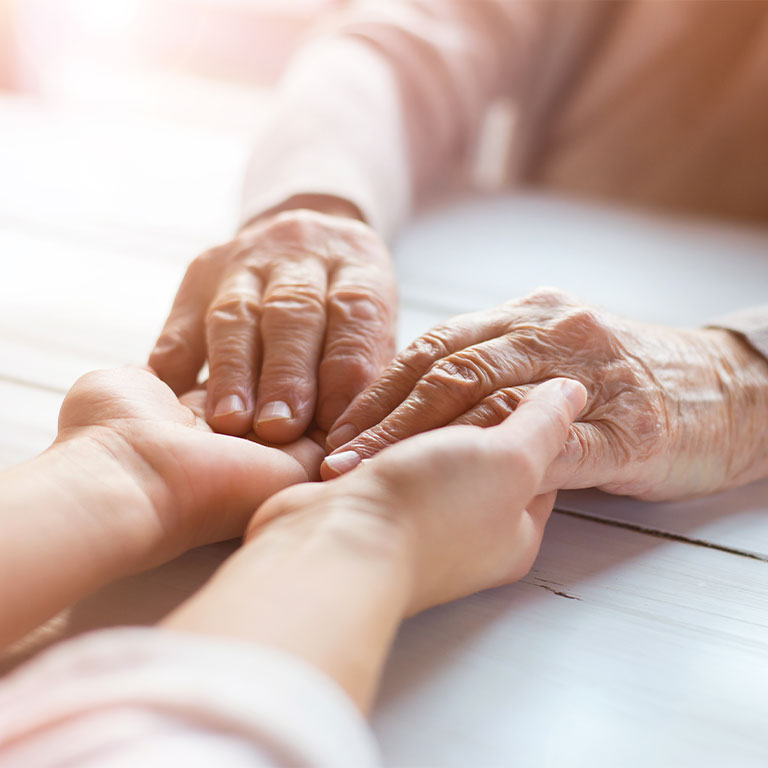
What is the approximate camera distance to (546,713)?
0.45 metres

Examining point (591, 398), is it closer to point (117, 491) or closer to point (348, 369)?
point (348, 369)

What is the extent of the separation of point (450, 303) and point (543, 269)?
0.68 feet

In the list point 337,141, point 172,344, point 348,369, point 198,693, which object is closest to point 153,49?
point 337,141

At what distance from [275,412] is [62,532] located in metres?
0.20

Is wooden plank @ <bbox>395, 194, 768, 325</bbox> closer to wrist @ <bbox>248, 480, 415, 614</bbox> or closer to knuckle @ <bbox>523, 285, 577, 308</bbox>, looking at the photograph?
knuckle @ <bbox>523, 285, 577, 308</bbox>

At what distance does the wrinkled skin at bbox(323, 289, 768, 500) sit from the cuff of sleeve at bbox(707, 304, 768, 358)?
7cm

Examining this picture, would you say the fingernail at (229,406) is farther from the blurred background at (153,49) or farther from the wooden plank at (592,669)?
the blurred background at (153,49)

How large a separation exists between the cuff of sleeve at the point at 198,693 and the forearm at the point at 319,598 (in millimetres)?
31

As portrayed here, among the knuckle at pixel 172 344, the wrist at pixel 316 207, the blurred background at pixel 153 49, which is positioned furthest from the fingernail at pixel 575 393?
the blurred background at pixel 153 49

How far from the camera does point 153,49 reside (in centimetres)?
246

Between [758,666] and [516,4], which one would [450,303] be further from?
[516,4]

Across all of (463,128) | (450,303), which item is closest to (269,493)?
(450,303)

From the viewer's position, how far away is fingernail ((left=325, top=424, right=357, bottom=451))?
23.8 inches

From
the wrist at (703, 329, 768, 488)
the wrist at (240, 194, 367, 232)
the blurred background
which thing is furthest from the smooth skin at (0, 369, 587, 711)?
the blurred background
